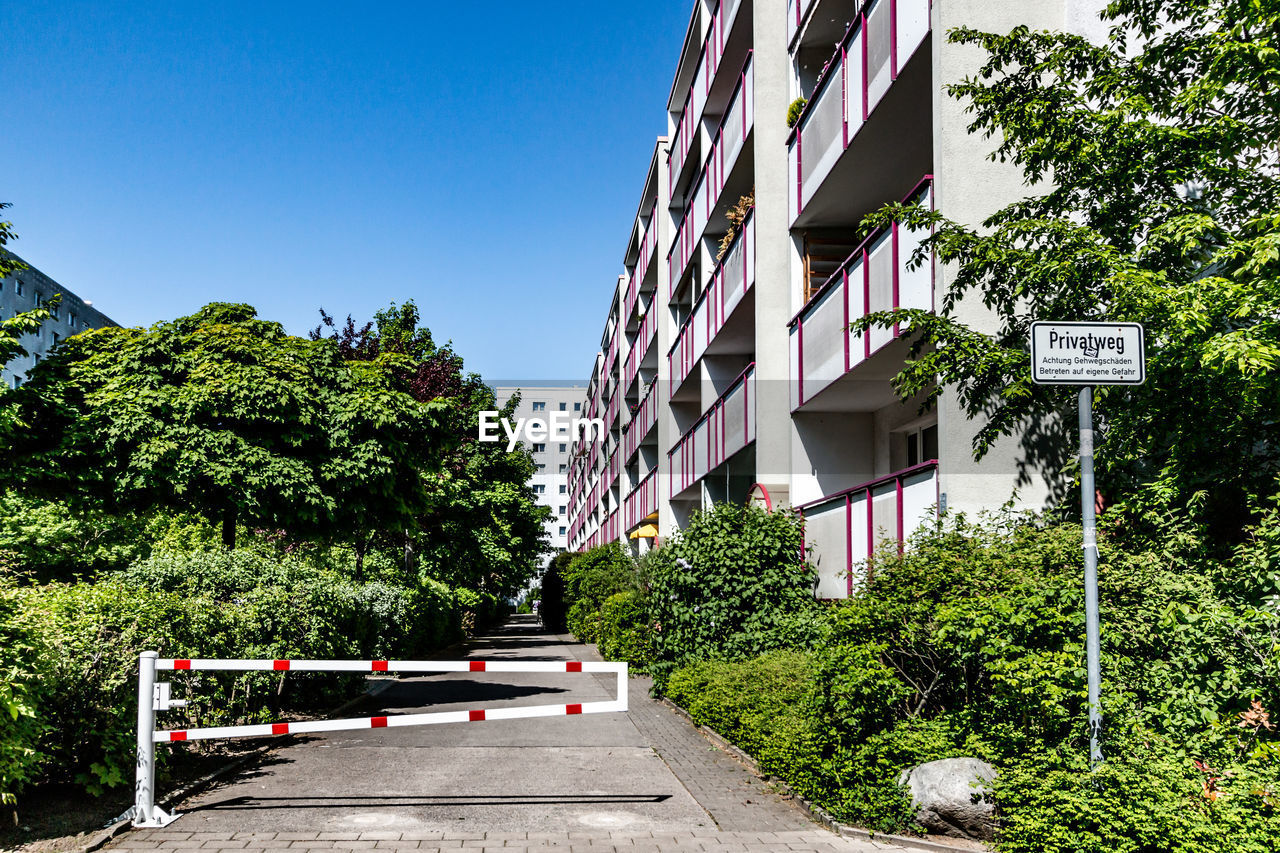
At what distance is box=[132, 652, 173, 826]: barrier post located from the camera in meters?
7.67

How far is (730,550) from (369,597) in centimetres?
694

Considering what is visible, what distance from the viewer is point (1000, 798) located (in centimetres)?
656

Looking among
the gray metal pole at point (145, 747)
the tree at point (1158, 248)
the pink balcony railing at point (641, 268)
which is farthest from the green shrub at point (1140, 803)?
the pink balcony railing at point (641, 268)

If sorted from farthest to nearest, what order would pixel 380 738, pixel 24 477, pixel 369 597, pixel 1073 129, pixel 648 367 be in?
pixel 648 367
pixel 369 597
pixel 24 477
pixel 380 738
pixel 1073 129

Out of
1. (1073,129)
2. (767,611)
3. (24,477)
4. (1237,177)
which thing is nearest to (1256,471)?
(1237,177)

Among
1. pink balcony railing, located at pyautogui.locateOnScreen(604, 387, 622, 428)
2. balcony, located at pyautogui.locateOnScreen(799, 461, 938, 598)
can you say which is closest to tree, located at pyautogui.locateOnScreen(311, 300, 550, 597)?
pink balcony railing, located at pyautogui.locateOnScreen(604, 387, 622, 428)

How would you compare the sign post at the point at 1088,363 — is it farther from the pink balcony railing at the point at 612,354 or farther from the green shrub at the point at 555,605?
the green shrub at the point at 555,605

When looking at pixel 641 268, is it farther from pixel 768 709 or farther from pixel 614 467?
pixel 768 709

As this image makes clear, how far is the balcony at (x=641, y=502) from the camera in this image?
3544 centimetres

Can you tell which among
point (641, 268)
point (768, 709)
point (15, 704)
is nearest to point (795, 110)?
point (768, 709)

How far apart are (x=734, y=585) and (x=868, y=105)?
637cm

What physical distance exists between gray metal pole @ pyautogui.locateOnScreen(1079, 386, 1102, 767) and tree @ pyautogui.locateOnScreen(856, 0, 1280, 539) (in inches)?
31.7

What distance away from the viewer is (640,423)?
130 ft

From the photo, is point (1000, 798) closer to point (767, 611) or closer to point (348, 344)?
point (767, 611)
